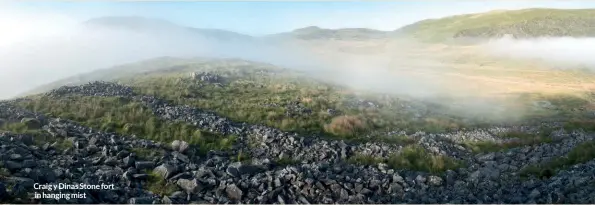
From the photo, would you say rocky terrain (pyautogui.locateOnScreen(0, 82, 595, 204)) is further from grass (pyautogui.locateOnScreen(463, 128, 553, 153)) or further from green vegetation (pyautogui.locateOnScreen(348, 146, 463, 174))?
grass (pyautogui.locateOnScreen(463, 128, 553, 153))

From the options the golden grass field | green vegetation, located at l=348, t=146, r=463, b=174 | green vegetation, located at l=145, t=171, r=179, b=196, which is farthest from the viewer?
the golden grass field

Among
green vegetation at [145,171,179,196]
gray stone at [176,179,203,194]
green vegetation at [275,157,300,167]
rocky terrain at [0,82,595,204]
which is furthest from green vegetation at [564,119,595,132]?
green vegetation at [145,171,179,196]

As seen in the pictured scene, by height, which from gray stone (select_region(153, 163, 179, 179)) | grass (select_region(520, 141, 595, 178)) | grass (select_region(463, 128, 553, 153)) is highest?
gray stone (select_region(153, 163, 179, 179))

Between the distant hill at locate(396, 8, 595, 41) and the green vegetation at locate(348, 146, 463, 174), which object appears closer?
the green vegetation at locate(348, 146, 463, 174)

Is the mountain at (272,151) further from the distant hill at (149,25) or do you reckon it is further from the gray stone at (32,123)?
the distant hill at (149,25)

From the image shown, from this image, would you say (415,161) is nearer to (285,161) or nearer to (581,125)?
(285,161)

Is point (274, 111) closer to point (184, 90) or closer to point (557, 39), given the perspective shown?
point (184, 90)
